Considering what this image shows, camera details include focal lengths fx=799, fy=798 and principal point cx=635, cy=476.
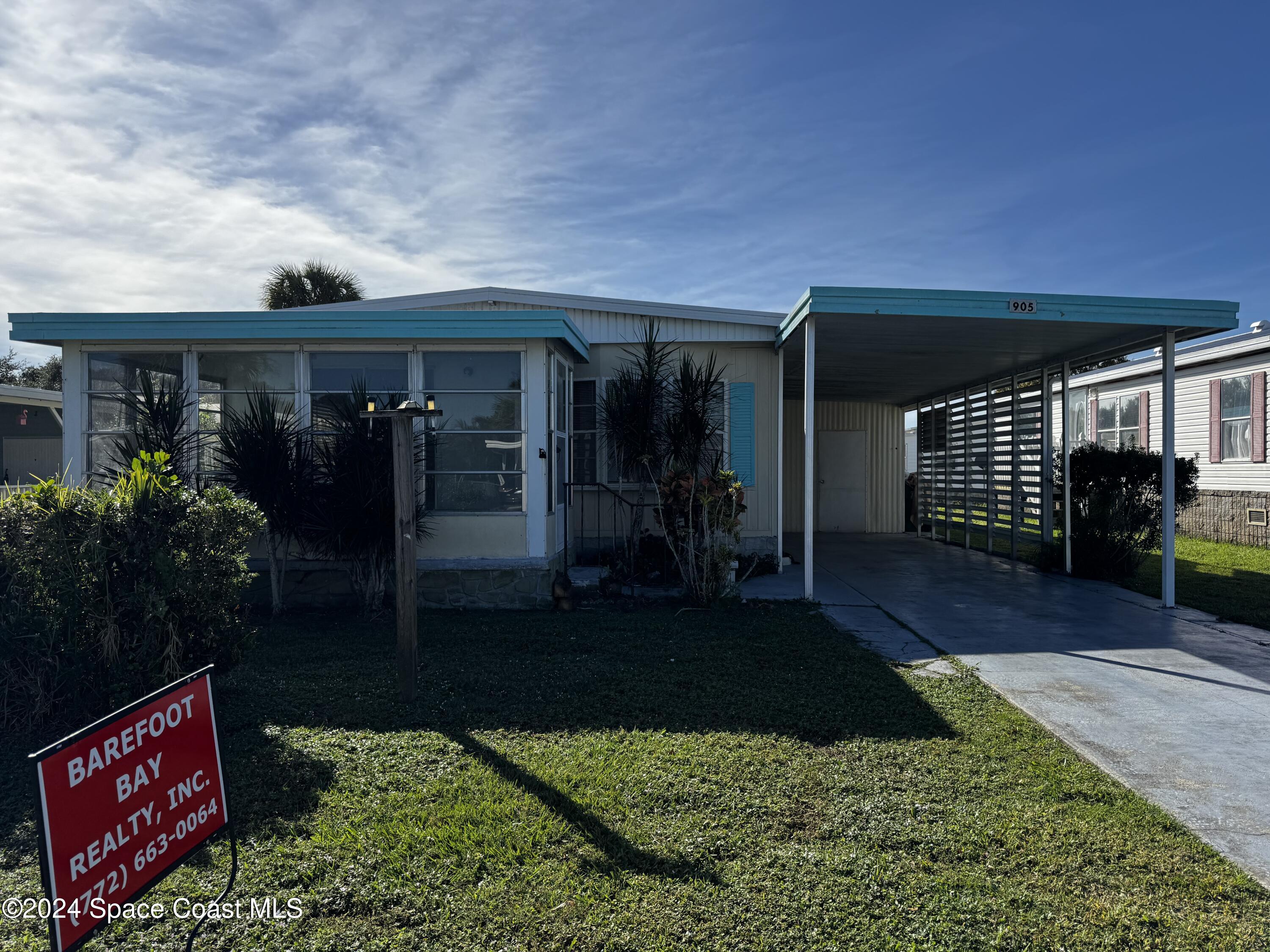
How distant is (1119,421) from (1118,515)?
793 centimetres

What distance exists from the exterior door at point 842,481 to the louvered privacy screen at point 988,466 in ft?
3.44

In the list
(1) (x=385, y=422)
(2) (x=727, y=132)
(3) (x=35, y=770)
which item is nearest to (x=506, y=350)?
(1) (x=385, y=422)

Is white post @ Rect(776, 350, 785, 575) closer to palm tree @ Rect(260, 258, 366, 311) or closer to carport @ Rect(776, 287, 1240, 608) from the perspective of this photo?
carport @ Rect(776, 287, 1240, 608)

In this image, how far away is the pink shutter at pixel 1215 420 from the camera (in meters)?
13.0

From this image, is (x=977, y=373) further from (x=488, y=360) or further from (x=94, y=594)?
(x=94, y=594)

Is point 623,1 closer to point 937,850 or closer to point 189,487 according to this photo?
point 189,487

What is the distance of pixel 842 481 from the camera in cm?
1531

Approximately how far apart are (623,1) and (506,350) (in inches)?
137

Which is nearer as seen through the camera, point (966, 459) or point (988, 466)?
point (988, 466)

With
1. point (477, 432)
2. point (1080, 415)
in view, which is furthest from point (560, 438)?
point (1080, 415)

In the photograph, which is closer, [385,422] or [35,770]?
[35,770]

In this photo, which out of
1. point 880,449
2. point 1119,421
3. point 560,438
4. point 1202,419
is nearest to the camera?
point 560,438

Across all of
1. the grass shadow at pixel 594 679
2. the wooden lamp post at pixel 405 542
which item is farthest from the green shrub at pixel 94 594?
the wooden lamp post at pixel 405 542

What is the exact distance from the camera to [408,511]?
4703 millimetres
